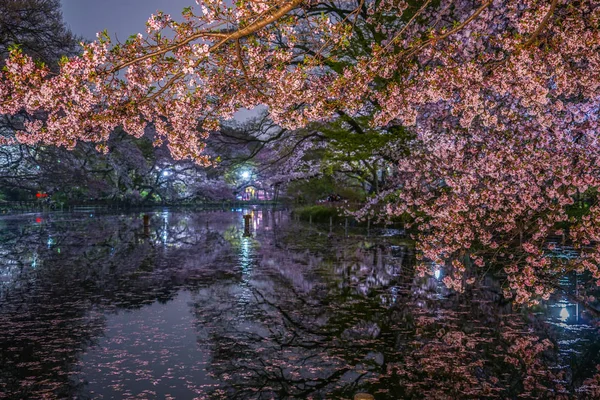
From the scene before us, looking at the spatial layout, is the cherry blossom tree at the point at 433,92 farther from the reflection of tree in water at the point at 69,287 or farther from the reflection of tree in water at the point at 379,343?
the reflection of tree in water at the point at 69,287

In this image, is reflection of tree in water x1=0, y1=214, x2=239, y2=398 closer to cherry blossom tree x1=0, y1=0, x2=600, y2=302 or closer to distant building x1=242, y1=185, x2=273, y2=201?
cherry blossom tree x1=0, y1=0, x2=600, y2=302

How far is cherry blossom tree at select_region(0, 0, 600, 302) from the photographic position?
802 centimetres

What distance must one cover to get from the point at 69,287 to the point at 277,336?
7194 millimetres

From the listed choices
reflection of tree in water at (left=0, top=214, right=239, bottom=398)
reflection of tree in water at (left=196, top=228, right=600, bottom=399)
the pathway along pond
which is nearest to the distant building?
reflection of tree in water at (left=0, top=214, right=239, bottom=398)

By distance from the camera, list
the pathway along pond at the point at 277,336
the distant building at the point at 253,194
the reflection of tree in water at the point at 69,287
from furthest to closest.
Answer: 1. the distant building at the point at 253,194
2. the reflection of tree in water at the point at 69,287
3. the pathway along pond at the point at 277,336

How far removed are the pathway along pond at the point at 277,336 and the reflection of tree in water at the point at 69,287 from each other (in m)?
0.04

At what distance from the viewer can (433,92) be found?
895 centimetres

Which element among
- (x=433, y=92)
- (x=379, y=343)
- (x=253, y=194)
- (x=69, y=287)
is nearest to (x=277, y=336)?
(x=379, y=343)

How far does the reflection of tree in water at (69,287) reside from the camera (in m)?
7.18

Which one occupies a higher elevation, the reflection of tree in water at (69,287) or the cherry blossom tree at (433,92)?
the cherry blossom tree at (433,92)

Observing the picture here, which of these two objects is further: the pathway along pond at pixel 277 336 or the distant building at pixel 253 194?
the distant building at pixel 253 194

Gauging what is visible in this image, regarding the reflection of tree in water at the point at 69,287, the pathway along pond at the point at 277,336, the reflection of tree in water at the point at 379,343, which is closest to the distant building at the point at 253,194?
the reflection of tree in water at the point at 69,287

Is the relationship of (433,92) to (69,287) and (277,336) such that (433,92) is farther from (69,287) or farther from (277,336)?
(69,287)

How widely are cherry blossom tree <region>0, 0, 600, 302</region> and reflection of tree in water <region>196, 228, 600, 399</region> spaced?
3.73 ft
